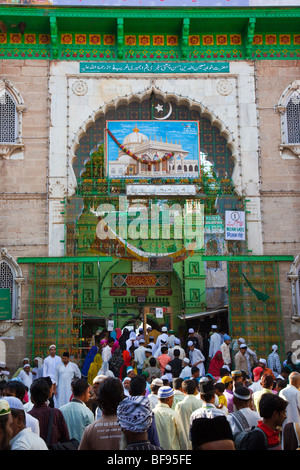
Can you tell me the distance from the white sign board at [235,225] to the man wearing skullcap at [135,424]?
1102 centimetres

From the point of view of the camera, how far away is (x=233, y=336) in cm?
1402

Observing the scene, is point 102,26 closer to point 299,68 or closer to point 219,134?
point 219,134

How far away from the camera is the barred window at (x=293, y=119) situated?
15.4 meters

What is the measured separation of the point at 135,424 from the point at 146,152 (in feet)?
39.3

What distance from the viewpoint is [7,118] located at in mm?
15273

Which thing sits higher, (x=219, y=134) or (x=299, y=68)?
(x=299, y=68)

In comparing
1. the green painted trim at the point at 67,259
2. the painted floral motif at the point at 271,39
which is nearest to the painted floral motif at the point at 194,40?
the painted floral motif at the point at 271,39

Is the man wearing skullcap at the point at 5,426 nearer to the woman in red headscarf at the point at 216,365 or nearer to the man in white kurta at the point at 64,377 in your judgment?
the man in white kurta at the point at 64,377

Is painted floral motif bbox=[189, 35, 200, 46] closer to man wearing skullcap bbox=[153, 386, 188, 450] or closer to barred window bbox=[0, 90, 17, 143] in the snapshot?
barred window bbox=[0, 90, 17, 143]

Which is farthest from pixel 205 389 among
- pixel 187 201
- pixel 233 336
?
pixel 187 201

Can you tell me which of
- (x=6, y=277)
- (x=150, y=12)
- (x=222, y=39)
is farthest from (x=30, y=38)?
(x=6, y=277)

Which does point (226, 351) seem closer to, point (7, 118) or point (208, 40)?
point (7, 118)
